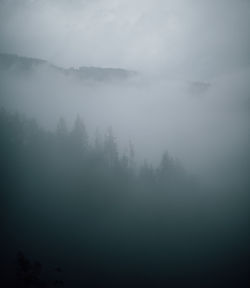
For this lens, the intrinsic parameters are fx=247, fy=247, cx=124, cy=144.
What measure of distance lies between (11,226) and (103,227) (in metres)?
20.6

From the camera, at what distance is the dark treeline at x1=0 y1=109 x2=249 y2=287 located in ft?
160

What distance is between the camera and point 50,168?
68062 millimetres

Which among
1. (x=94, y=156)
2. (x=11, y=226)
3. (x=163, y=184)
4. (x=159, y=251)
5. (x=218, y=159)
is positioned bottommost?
(x=159, y=251)

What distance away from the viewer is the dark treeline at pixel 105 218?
4891cm

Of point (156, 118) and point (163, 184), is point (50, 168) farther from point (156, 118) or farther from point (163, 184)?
point (156, 118)

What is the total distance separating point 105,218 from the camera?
6181cm

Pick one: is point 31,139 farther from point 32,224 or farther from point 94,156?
point 32,224

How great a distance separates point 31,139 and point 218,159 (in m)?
94.6

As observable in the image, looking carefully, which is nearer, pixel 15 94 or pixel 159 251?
pixel 159 251

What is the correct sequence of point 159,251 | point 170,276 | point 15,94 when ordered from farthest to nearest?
point 15,94, point 159,251, point 170,276

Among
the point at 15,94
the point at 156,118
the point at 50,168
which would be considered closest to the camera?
the point at 50,168

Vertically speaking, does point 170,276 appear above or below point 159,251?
below

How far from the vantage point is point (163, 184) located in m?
80.3

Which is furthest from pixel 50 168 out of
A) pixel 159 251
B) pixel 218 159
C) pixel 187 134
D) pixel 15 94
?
pixel 187 134
